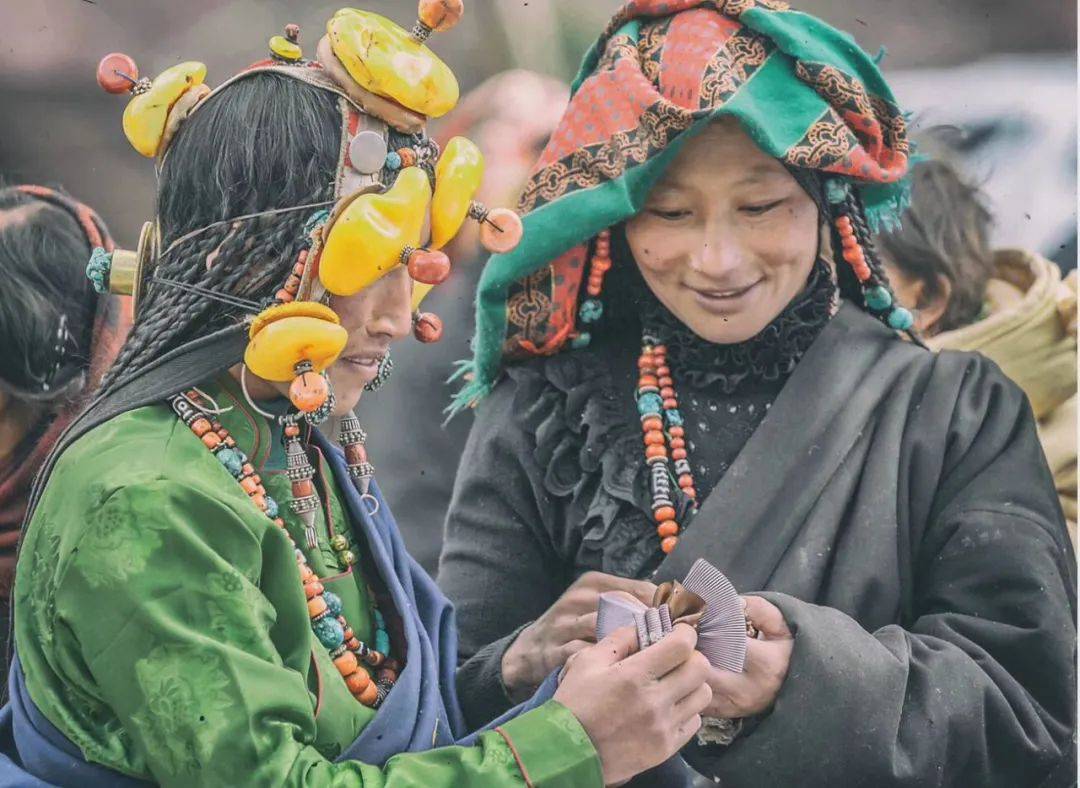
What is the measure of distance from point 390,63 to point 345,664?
76cm

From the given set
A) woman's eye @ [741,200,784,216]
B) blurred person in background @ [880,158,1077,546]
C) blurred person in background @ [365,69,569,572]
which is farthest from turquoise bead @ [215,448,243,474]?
blurred person in background @ [880,158,1077,546]

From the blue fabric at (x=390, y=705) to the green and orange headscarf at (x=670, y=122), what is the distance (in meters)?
0.50

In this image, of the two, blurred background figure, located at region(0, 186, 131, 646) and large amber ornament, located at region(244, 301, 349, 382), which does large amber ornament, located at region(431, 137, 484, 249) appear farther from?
blurred background figure, located at region(0, 186, 131, 646)

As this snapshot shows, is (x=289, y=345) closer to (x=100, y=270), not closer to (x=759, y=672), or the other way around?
(x=100, y=270)

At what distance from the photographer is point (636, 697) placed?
1857 mm

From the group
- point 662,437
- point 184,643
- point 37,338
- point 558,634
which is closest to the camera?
point 184,643

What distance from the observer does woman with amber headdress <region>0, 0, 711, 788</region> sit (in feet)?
5.50

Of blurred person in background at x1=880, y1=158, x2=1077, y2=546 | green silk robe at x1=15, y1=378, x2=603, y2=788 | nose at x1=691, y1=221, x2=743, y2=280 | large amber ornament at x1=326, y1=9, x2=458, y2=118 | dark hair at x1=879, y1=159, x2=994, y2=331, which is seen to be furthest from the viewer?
dark hair at x1=879, y1=159, x2=994, y2=331

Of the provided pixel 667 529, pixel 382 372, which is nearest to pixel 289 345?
pixel 382 372

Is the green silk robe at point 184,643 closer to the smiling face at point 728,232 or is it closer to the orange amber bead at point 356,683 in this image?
the orange amber bead at point 356,683

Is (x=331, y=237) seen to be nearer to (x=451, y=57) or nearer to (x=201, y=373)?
(x=201, y=373)

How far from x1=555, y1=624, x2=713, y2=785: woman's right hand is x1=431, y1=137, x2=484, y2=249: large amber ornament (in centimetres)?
58

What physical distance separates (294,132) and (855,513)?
109cm

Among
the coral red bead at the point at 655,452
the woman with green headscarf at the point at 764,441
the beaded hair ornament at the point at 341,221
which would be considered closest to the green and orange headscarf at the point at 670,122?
the woman with green headscarf at the point at 764,441
